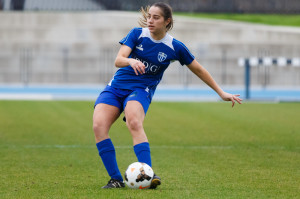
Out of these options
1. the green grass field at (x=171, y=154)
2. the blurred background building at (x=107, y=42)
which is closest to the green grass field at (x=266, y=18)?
the blurred background building at (x=107, y=42)

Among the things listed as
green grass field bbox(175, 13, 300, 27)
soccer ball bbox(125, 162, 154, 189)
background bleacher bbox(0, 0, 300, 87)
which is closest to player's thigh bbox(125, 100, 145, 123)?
soccer ball bbox(125, 162, 154, 189)

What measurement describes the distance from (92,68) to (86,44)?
119 cm

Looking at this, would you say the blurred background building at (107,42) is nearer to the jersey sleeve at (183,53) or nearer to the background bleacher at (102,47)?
the background bleacher at (102,47)

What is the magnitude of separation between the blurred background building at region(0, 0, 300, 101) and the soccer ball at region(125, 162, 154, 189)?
2447 cm

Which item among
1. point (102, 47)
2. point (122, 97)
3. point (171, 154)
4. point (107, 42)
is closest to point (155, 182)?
point (122, 97)

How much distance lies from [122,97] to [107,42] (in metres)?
25.8

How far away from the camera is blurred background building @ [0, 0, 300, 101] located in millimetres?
31219

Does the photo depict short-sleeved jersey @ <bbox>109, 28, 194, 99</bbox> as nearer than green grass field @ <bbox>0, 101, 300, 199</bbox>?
No

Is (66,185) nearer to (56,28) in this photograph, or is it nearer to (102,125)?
(102,125)

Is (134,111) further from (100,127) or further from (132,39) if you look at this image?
(132,39)

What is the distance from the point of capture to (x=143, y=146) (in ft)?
21.2

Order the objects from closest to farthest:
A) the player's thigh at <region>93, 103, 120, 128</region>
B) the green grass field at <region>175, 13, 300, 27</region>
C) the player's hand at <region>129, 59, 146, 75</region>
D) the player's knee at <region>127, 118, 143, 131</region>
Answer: the player's hand at <region>129, 59, 146, 75</region>, the player's knee at <region>127, 118, 143, 131</region>, the player's thigh at <region>93, 103, 120, 128</region>, the green grass field at <region>175, 13, 300, 27</region>

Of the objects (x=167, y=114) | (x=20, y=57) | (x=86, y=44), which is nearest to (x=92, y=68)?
(x=86, y=44)

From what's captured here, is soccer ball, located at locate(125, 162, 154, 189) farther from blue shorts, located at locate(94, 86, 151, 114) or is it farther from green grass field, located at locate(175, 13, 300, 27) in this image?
green grass field, located at locate(175, 13, 300, 27)
